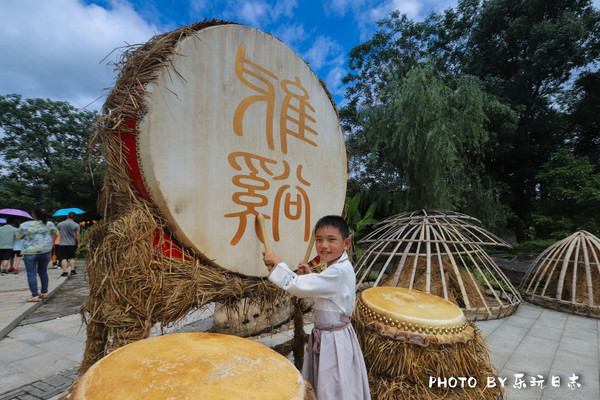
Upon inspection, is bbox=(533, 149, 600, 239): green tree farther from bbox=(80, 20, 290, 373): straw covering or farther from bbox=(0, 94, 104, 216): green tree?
bbox=(0, 94, 104, 216): green tree

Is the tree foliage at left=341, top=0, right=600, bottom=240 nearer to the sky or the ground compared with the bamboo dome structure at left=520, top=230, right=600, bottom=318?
nearer to the sky

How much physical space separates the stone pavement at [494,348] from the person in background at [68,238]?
1524 millimetres

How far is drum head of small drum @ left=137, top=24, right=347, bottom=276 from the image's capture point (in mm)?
1073

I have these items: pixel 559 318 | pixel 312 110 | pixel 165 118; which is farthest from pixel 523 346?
pixel 165 118

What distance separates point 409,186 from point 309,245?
258 inches

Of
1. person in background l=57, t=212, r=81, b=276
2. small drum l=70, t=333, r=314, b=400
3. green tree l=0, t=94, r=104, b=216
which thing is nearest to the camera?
small drum l=70, t=333, r=314, b=400

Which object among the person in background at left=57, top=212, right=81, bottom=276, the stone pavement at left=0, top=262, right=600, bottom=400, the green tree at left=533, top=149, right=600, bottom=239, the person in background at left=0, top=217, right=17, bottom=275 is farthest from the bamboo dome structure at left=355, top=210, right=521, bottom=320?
the person in background at left=0, top=217, right=17, bottom=275

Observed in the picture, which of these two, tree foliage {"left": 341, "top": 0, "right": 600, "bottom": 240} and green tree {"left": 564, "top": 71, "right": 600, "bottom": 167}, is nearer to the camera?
tree foliage {"left": 341, "top": 0, "right": 600, "bottom": 240}

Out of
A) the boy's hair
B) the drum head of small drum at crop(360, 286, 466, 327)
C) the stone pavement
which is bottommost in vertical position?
the stone pavement

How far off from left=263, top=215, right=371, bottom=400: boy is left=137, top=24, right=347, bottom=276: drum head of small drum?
228 millimetres

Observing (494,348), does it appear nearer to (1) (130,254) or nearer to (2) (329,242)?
(2) (329,242)

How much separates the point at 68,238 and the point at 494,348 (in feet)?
28.2

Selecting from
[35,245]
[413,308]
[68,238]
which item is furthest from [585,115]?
[68,238]

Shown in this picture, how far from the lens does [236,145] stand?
1315mm
